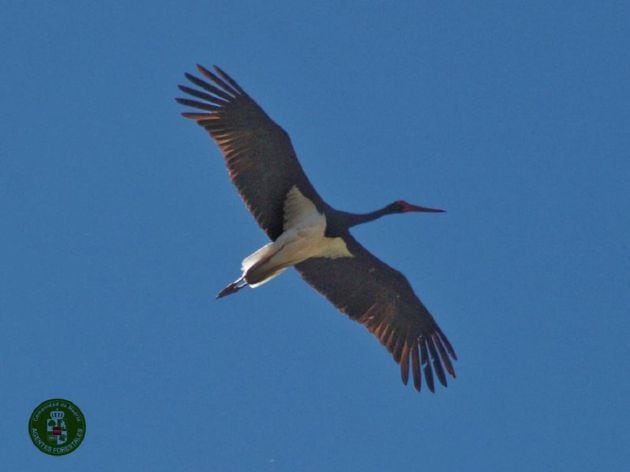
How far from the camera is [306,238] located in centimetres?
2378

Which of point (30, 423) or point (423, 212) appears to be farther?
point (423, 212)

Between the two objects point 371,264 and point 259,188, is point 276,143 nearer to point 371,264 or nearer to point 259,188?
point 259,188

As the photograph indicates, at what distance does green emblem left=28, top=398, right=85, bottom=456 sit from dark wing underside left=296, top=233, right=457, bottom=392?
4.03 metres

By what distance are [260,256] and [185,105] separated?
7.50ft

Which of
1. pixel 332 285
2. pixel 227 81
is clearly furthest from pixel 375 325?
pixel 227 81

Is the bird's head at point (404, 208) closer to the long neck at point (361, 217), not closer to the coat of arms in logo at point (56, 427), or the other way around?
the long neck at point (361, 217)

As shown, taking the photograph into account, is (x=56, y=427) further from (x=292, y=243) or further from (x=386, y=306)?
(x=386, y=306)

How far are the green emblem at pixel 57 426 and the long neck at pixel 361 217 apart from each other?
4.55 meters

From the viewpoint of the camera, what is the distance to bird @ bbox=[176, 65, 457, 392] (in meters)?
23.5

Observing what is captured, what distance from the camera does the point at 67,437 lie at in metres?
22.9

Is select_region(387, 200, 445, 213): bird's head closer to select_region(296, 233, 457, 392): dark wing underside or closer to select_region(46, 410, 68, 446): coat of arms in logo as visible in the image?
select_region(296, 233, 457, 392): dark wing underside

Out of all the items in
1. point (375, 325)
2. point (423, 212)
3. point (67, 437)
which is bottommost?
point (67, 437)

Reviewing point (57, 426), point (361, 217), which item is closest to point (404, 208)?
point (361, 217)

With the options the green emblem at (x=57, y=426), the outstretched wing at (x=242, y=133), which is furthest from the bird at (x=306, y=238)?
the green emblem at (x=57, y=426)
